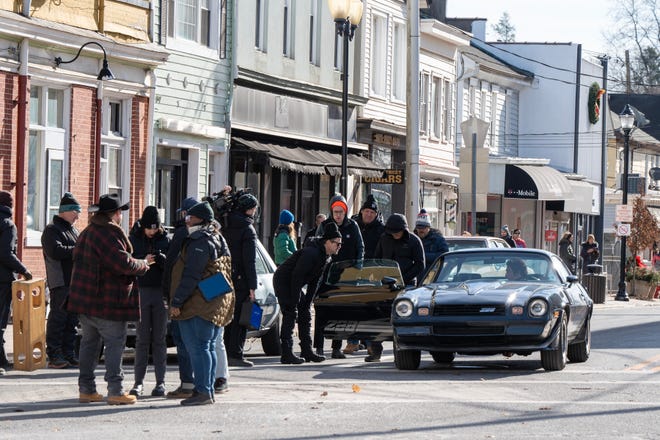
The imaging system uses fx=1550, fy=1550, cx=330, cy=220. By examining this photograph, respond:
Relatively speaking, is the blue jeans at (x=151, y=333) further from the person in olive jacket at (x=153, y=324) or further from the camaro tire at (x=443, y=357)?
the camaro tire at (x=443, y=357)

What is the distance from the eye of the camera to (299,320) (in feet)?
57.7

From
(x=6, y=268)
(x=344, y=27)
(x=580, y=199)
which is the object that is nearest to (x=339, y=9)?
(x=344, y=27)

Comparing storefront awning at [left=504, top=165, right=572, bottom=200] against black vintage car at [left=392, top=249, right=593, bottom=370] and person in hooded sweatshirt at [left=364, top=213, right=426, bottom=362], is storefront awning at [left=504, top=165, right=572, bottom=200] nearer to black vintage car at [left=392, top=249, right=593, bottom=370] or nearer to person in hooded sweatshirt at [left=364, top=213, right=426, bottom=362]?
person in hooded sweatshirt at [left=364, top=213, right=426, bottom=362]

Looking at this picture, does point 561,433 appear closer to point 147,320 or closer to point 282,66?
point 147,320

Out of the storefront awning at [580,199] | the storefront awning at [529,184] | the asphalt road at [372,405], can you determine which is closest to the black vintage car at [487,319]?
the asphalt road at [372,405]

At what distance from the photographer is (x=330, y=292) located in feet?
58.9

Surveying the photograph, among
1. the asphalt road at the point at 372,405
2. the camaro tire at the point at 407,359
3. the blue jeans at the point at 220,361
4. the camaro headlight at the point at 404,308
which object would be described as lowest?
the asphalt road at the point at 372,405

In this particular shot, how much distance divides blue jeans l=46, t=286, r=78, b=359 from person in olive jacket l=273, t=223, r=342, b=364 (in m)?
2.30

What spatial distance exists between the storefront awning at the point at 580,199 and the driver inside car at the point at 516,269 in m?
36.9

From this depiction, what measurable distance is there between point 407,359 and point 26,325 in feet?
13.1

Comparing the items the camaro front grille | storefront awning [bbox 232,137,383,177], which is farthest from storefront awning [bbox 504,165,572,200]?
the camaro front grille

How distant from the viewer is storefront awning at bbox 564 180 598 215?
55406mm

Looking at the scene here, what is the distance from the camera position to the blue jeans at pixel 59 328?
16359 millimetres

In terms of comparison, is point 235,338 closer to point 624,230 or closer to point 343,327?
point 343,327
